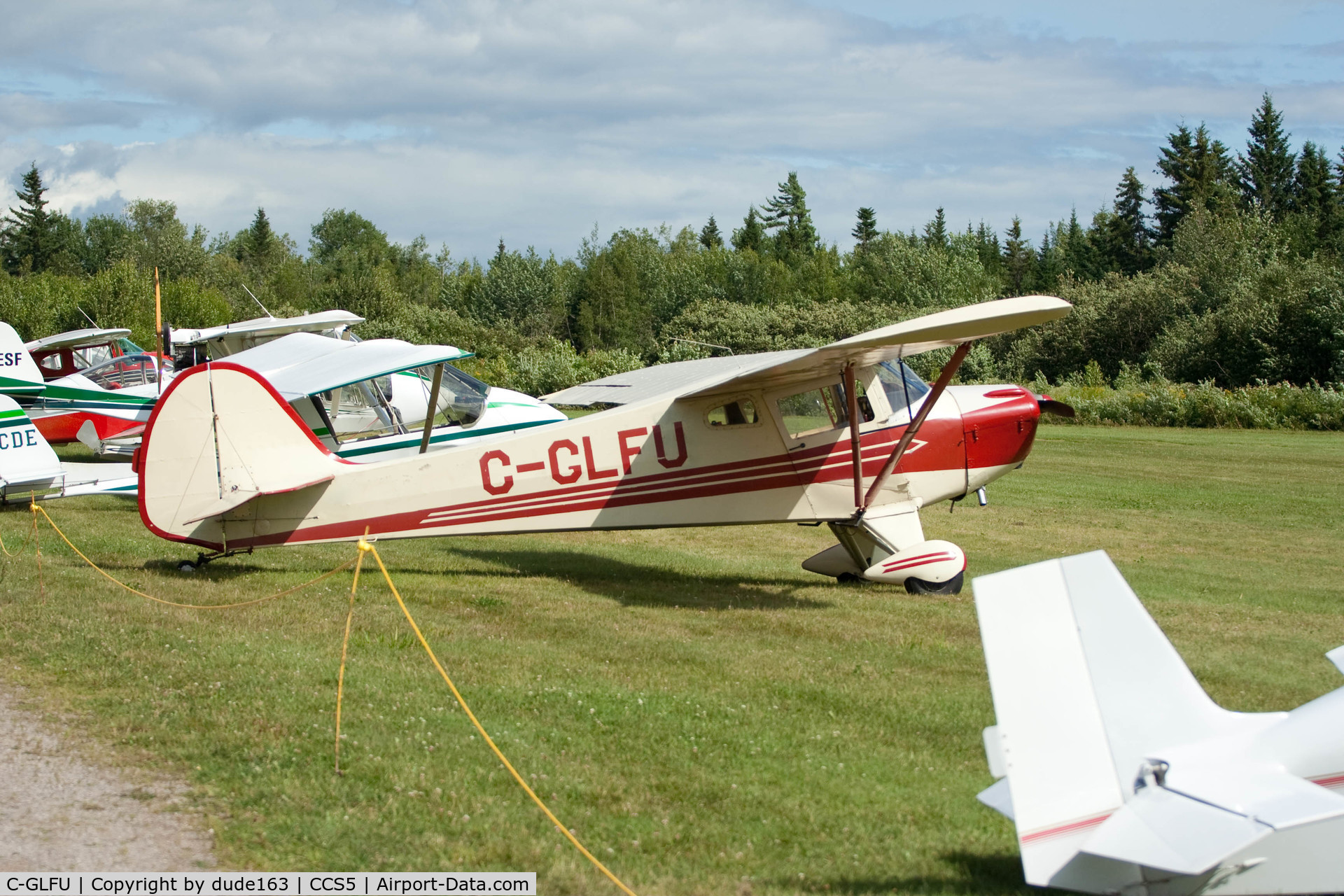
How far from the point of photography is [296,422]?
9.48m

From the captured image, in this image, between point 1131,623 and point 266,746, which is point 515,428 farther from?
point 1131,623

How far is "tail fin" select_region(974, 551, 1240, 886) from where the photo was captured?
135 inches

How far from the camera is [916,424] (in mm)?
9922

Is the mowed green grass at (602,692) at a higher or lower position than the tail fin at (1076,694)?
lower

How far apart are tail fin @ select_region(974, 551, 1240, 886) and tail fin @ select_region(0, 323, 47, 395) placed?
66.3 feet

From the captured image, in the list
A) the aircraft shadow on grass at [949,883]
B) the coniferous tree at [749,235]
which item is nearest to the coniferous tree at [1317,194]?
the coniferous tree at [749,235]

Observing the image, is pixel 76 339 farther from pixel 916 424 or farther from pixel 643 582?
pixel 916 424

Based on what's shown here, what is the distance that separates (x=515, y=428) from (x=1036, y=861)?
38.3 ft

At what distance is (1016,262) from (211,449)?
117m

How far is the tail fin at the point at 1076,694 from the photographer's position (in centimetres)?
344

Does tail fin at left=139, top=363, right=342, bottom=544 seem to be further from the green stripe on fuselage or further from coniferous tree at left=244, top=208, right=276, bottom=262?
coniferous tree at left=244, top=208, right=276, bottom=262

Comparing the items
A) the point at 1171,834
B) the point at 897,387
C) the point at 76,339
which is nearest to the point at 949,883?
the point at 1171,834

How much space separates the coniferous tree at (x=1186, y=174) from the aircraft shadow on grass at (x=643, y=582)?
3224 inches

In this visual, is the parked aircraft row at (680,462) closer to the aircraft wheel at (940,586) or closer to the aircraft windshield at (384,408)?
the aircraft wheel at (940,586)
